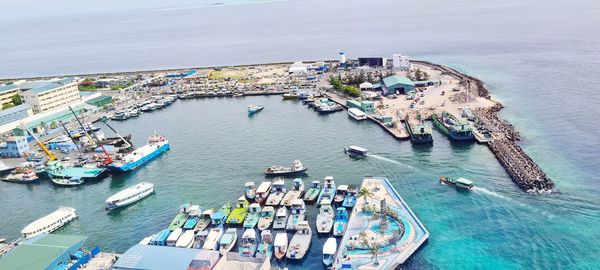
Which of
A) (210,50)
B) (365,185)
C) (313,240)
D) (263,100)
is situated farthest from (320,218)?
(210,50)

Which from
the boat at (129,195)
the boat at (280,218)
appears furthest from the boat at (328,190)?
the boat at (129,195)

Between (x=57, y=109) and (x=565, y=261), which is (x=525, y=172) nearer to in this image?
(x=565, y=261)

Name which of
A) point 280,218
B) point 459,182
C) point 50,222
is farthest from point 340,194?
point 50,222

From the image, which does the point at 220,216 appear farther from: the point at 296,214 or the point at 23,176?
the point at 23,176

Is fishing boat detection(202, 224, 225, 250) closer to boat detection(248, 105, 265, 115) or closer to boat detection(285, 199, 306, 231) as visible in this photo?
boat detection(285, 199, 306, 231)

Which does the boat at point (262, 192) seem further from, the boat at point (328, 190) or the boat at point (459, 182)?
the boat at point (459, 182)

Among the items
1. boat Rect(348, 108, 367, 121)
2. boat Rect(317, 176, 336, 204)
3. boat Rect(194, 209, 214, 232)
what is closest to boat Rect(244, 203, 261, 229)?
boat Rect(194, 209, 214, 232)
